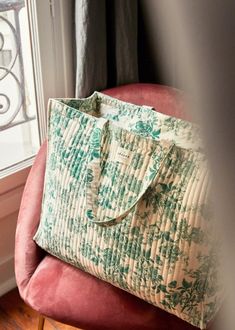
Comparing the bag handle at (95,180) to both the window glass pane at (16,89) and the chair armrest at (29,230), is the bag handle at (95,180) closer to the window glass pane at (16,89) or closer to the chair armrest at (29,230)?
the chair armrest at (29,230)

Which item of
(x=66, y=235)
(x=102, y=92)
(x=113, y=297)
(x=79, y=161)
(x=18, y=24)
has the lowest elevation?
(x=113, y=297)

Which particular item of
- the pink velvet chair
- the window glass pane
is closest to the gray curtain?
the pink velvet chair

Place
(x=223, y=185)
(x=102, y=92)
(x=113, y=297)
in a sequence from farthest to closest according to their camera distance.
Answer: (x=102, y=92), (x=113, y=297), (x=223, y=185)

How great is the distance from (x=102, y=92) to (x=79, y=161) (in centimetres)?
27

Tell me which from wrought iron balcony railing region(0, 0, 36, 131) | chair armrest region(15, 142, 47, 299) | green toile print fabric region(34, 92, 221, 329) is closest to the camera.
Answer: green toile print fabric region(34, 92, 221, 329)

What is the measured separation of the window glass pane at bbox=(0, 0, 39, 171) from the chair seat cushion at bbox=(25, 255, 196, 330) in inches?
18.3

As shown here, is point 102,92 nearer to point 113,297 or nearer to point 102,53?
point 102,53

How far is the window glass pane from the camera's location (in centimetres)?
133

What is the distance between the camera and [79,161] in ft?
3.53

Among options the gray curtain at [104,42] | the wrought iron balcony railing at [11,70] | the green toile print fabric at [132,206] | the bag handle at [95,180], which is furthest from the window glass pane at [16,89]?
the bag handle at [95,180]

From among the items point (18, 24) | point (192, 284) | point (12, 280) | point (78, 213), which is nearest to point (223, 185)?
point (192, 284)

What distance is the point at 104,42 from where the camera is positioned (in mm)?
1273

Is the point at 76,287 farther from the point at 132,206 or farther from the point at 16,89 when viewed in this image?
the point at 16,89

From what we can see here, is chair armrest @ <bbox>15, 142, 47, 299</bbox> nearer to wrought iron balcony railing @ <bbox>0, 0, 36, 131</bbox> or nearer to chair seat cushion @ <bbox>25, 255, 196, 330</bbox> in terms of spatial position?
chair seat cushion @ <bbox>25, 255, 196, 330</bbox>
